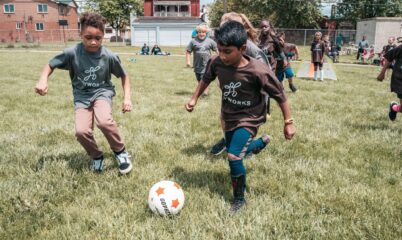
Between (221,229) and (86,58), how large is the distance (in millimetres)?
2632

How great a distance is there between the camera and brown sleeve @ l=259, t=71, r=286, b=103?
371 cm

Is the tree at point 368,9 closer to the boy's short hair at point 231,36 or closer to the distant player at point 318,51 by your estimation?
the distant player at point 318,51

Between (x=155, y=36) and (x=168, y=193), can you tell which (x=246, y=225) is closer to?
(x=168, y=193)

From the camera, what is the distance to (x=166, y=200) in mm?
3471

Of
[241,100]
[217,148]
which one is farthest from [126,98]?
[217,148]

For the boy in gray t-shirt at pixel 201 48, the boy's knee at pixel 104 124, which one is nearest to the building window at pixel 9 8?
the boy in gray t-shirt at pixel 201 48

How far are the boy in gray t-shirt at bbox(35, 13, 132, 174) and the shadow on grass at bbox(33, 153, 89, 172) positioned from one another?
0.69 feet

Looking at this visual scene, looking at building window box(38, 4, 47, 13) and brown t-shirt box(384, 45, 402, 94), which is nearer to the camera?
brown t-shirt box(384, 45, 402, 94)

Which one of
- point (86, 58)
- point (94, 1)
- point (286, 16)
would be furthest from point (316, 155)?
point (94, 1)

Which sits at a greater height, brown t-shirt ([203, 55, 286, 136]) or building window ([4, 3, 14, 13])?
building window ([4, 3, 14, 13])

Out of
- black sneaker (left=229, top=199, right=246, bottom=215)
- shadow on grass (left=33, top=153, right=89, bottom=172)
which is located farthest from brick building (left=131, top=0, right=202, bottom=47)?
black sneaker (left=229, top=199, right=246, bottom=215)

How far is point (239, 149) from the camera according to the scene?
3703mm

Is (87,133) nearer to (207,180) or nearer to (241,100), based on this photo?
(207,180)

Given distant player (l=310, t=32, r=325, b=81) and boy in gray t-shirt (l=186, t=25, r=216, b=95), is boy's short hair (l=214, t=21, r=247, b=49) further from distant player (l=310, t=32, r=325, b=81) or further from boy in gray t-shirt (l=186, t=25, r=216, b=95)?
distant player (l=310, t=32, r=325, b=81)
